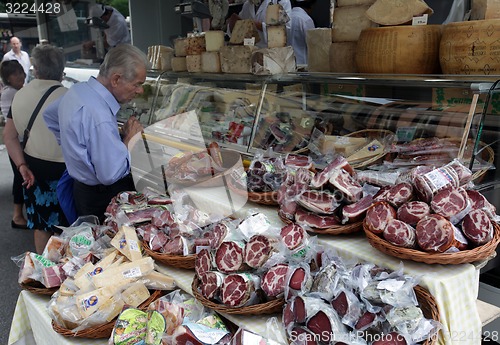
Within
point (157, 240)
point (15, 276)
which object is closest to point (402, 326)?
point (157, 240)

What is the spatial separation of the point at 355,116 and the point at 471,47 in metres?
0.68

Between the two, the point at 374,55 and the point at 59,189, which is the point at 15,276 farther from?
the point at 374,55

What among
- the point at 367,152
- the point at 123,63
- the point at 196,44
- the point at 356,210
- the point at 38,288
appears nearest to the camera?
the point at 356,210

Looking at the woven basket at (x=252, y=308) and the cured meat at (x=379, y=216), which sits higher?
the cured meat at (x=379, y=216)

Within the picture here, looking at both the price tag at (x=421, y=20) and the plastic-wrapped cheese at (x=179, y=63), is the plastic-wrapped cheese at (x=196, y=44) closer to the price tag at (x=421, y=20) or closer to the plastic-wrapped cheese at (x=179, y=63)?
the plastic-wrapped cheese at (x=179, y=63)

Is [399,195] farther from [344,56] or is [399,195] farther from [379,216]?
[344,56]

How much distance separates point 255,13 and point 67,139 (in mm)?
3687

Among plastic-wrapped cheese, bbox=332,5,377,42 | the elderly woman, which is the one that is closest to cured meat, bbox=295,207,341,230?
plastic-wrapped cheese, bbox=332,5,377,42

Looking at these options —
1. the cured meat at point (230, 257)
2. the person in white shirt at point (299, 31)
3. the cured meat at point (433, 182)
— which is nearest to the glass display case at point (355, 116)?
the cured meat at point (433, 182)

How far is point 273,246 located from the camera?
1.53m

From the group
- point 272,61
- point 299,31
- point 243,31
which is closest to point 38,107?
point 243,31

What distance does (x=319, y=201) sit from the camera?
159 cm

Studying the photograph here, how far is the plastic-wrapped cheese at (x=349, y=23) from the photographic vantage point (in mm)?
2656

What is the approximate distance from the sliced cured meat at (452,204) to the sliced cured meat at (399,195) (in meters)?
0.10
